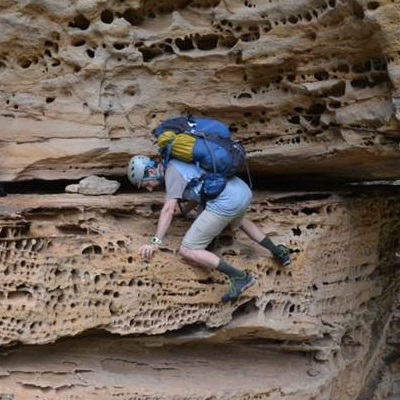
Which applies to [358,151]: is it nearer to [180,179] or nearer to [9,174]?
[180,179]

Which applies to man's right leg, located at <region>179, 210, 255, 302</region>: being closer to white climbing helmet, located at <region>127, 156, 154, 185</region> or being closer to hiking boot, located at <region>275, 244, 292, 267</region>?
hiking boot, located at <region>275, 244, 292, 267</region>

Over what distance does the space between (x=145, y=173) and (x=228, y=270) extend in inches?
25.9

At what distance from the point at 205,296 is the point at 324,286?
788 millimetres

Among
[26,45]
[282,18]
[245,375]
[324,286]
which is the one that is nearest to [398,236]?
[324,286]

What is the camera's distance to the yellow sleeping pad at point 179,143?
10.4ft

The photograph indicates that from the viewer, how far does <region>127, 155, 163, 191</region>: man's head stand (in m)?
3.34

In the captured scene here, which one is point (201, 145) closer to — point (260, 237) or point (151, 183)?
point (151, 183)

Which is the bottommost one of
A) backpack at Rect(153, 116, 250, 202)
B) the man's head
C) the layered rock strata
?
the layered rock strata

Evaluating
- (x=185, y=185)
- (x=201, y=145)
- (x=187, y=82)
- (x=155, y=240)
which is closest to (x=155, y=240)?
(x=155, y=240)

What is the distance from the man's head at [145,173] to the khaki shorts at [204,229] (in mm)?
306

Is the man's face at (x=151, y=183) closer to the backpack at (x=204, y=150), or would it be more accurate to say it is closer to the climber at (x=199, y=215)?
the climber at (x=199, y=215)

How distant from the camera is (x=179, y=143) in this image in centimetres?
317

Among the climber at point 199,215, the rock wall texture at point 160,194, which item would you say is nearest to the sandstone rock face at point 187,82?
the rock wall texture at point 160,194

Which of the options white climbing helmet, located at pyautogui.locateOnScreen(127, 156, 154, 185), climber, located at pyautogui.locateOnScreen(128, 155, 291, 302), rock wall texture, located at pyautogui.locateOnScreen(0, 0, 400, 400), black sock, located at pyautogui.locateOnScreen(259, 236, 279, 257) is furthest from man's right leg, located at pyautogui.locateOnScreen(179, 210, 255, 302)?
white climbing helmet, located at pyautogui.locateOnScreen(127, 156, 154, 185)
